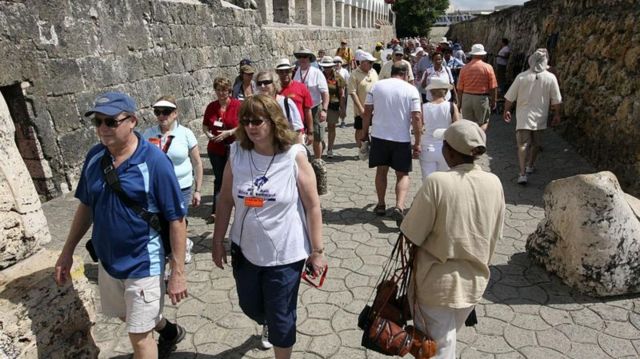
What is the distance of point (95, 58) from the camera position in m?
6.68

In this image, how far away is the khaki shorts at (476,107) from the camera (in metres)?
7.45

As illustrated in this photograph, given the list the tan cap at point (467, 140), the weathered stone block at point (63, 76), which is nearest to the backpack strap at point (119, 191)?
the tan cap at point (467, 140)

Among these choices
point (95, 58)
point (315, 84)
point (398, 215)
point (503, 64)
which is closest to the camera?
point (398, 215)

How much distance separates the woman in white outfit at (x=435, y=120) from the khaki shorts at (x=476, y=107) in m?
2.97

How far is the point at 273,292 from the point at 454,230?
103cm

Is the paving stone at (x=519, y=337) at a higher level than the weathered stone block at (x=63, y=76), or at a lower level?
lower

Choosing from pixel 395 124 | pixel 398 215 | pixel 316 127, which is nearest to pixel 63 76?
pixel 316 127

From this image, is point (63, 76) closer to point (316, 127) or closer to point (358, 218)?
point (316, 127)

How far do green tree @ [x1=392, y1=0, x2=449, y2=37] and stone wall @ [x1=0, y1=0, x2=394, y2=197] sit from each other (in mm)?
49542

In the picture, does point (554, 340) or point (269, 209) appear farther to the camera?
point (554, 340)

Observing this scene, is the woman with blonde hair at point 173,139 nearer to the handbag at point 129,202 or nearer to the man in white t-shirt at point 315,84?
the handbag at point 129,202

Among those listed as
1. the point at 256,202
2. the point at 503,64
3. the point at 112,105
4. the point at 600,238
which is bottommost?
the point at 600,238

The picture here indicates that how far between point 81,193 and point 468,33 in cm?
2886

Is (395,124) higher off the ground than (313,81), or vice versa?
→ (313,81)
